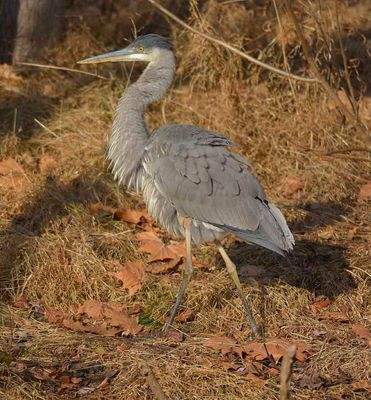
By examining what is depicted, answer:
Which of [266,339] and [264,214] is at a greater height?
[264,214]

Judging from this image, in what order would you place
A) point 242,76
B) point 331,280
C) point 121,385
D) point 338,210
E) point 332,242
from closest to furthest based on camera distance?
1. point 121,385
2. point 331,280
3. point 332,242
4. point 338,210
5. point 242,76

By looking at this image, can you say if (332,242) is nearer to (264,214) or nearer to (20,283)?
(264,214)

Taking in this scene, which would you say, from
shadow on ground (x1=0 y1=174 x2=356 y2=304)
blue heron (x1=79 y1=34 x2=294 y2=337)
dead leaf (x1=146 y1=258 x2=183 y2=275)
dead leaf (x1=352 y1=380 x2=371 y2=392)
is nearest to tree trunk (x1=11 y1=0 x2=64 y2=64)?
shadow on ground (x1=0 y1=174 x2=356 y2=304)

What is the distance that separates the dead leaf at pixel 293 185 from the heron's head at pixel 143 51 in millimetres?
1842

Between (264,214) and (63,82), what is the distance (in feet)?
12.1

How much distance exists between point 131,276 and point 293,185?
2.09m

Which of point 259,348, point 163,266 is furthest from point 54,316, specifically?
point 259,348

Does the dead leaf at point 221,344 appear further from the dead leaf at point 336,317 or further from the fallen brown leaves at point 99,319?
the dead leaf at point 336,317

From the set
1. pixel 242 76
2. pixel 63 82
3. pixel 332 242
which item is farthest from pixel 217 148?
pixel 63 82

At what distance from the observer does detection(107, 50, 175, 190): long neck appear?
6.00 meters

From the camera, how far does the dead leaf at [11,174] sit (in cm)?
704

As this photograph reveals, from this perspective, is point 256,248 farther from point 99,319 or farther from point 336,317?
point 99,319

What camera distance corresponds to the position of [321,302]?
5965 millimetres

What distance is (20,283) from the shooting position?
19.4 feet
